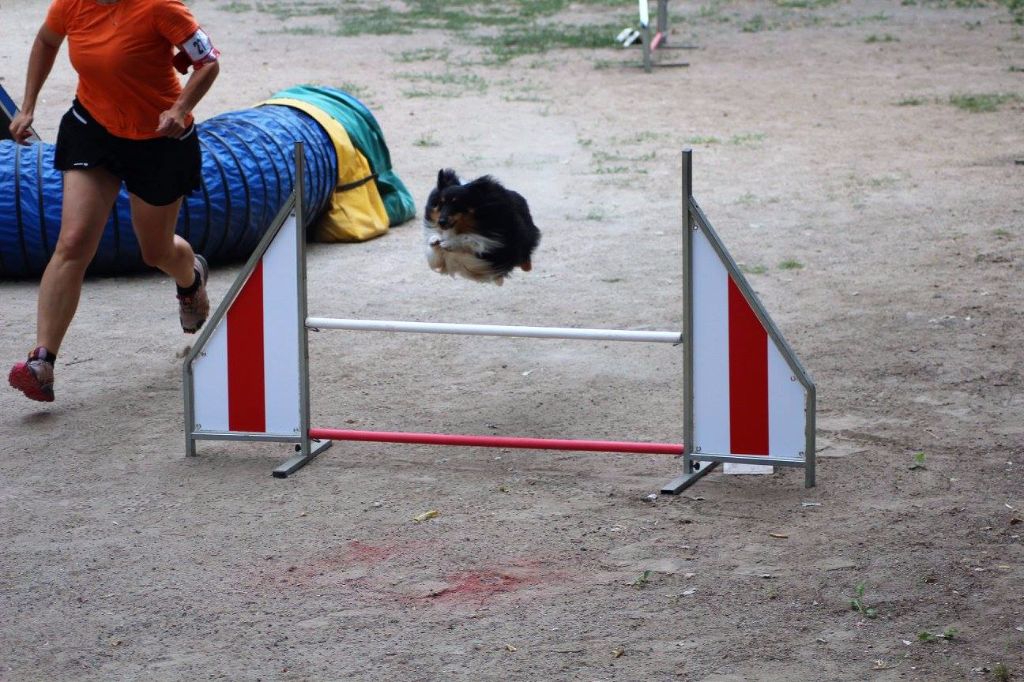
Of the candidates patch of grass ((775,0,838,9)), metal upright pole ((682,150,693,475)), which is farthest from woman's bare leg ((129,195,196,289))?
patch of grass ((775,0,838,9))

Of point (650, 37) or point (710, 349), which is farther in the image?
point (650, 37)

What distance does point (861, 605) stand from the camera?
12.0 feet

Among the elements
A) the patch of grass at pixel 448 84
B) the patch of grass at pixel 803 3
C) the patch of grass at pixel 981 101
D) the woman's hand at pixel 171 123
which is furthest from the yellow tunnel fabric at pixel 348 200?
the patch of grass at pixel 803 3

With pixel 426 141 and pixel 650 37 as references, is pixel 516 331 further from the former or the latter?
pixel 650 37

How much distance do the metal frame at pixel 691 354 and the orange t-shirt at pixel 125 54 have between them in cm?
207

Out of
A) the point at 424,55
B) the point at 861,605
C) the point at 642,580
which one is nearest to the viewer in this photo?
the point at 861,605

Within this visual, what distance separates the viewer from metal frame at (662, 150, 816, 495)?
441 cm

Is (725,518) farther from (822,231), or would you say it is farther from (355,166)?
(355,166)

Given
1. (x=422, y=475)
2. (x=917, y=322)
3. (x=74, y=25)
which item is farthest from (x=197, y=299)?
(x=917, y=322)

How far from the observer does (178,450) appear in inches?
202

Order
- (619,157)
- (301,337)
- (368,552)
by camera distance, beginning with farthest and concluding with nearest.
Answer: (619,157), (301,337), (368,552)

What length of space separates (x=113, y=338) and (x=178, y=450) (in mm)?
1713

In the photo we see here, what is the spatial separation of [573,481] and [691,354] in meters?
0.61

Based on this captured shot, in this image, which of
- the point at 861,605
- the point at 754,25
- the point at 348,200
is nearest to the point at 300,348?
the point at 861,605
